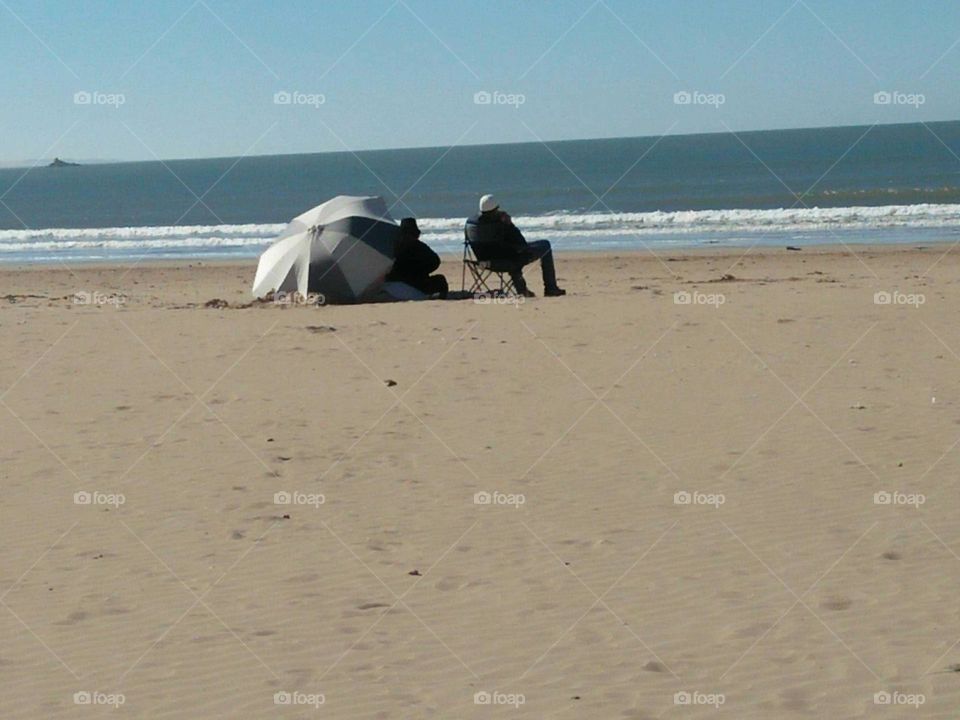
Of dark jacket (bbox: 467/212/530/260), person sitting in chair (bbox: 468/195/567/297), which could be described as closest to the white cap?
person sitting in chair (bbox: 468/195/567/297)

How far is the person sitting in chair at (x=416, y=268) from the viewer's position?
15078 mm

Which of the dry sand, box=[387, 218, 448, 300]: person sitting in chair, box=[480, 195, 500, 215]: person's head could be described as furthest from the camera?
box=[387, 218, 448, 300]: person sitting in chair

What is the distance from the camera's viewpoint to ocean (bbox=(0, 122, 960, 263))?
30.8m

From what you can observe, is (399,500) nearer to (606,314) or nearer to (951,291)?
(606,314)

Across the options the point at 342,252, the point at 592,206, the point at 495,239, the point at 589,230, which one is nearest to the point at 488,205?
the point at 495,239

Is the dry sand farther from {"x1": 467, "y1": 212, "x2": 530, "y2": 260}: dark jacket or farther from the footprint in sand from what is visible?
{"x1": 467, "y1": 212, "x2": 530, "y2": 260}: dark jacket

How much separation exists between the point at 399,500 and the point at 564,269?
48.5ft

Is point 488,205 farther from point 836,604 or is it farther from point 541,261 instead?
point 836,604

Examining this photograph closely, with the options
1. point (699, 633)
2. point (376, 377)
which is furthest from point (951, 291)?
point (699, 633)

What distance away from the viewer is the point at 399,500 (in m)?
6.73

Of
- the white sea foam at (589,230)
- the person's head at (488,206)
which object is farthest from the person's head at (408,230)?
the white sea foam at (589,230)

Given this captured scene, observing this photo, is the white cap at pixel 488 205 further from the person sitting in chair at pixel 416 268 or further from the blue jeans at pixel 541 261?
the person sitting in chair at pixel 416 268

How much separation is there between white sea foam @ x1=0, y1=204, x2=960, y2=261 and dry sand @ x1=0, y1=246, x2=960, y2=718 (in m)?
18.7

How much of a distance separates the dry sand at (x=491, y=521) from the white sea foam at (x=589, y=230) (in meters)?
18.7
